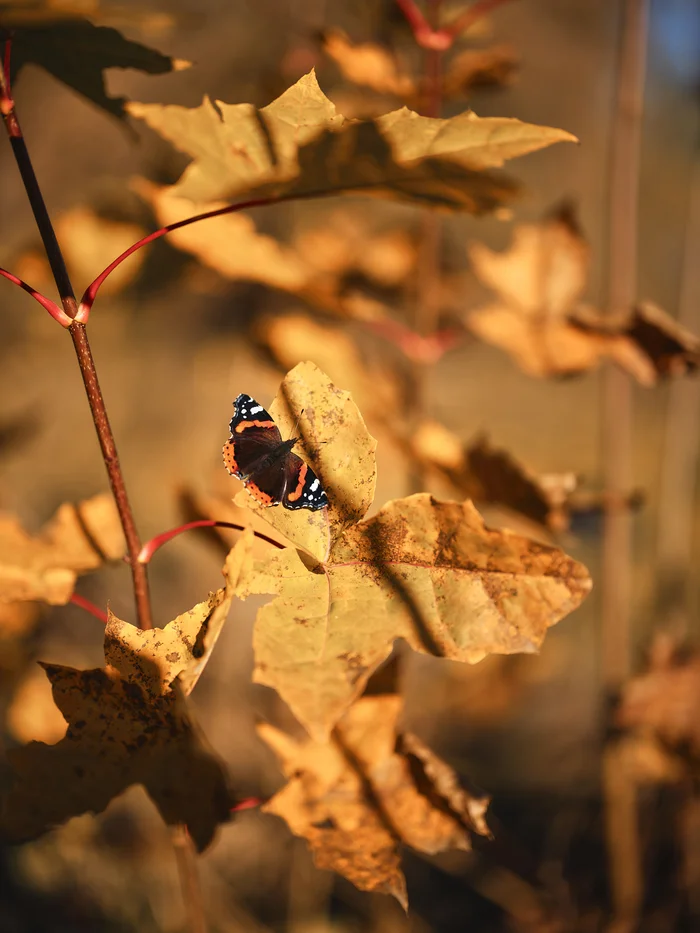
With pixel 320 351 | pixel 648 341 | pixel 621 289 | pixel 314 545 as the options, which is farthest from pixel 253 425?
pixel 621 289

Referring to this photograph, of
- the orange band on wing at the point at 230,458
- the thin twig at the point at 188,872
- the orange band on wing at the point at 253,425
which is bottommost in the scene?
the thin twig at the point at 188,872

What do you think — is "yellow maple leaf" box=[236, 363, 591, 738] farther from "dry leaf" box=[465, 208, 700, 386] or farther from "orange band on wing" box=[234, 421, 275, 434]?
"dry leaf" box=[465, 208, 700, 386]

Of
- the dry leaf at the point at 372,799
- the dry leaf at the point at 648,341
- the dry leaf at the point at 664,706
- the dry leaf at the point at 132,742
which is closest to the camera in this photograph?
the dry leaf at the point at 132,742

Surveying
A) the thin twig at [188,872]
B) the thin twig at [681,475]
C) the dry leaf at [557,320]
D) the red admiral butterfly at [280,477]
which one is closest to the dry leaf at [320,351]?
the dry leaf at [557,320]

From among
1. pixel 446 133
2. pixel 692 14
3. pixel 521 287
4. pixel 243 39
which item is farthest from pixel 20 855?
pixel 692 14

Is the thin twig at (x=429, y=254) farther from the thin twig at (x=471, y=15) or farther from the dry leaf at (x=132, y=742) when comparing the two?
the dry leaf at (x=132, y=742)

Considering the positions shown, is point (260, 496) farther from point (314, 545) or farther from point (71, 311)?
point (71, 311)

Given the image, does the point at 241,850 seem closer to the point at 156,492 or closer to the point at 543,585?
the point at 156,492
